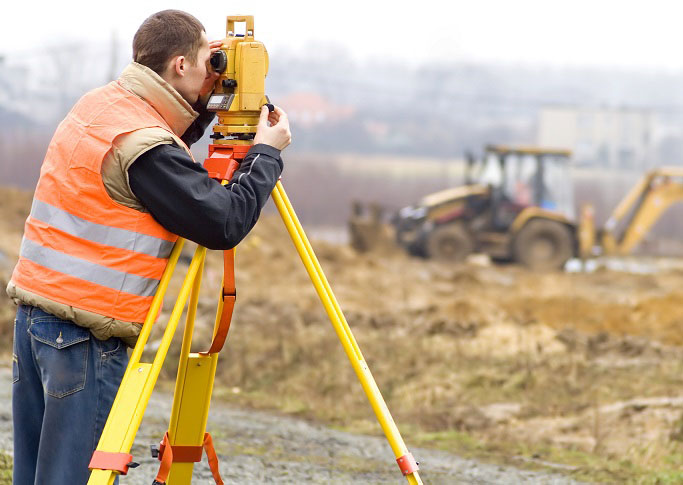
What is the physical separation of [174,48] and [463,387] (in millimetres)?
5157

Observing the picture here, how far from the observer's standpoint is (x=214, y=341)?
114 inches

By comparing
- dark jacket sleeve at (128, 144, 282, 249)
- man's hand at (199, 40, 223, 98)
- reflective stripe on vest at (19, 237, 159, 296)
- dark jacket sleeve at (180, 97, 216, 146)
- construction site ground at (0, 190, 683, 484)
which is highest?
man's hand at (199, 40, 223, 98)

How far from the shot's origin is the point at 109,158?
8.17 ft

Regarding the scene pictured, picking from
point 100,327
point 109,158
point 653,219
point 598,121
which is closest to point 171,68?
point 109,158

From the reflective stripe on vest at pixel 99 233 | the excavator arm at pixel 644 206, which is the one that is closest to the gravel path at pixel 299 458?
the reflective stripe on vest at pixel 99 233

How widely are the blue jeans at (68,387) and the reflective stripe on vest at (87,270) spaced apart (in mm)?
125

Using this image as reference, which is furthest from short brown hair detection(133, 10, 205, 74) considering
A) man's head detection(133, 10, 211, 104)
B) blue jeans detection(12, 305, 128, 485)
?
blue jeans detection(12, 305, 128, 485)

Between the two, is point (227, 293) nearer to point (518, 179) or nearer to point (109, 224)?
point (109, 224)

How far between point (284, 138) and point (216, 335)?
23.3 inches

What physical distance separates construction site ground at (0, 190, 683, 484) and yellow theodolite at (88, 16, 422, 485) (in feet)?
5.36

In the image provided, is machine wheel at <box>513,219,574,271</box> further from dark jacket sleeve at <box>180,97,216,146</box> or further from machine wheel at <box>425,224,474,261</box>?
dark jacket sleeve at <box>180,97,216,146</box>

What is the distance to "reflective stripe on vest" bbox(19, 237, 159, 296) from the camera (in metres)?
2.50

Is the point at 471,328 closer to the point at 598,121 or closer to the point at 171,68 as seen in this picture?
the point at 171,68

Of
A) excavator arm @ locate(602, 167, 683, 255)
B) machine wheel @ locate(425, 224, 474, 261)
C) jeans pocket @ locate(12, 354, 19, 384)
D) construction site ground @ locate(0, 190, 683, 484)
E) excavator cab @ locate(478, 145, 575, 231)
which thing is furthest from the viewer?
excavator arm @ locate(602, 167, 683, 255)
